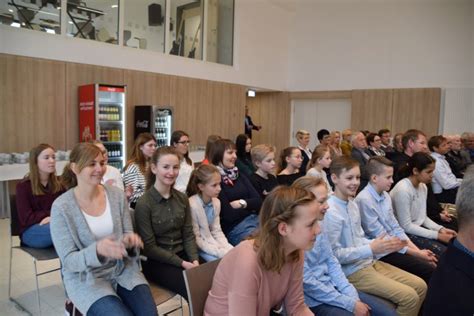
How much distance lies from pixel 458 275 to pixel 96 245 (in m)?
1.65

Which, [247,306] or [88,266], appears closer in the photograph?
[247,306]

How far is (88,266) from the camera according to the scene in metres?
2.12

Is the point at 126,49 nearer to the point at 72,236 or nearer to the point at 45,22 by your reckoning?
the point at 45,22

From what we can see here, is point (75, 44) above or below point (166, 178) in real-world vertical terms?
above

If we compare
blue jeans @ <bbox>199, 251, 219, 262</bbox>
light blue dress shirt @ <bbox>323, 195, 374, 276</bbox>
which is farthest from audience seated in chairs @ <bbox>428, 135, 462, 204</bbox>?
blue jeans @ <bbox>199, 251, 219, 262</bbox>

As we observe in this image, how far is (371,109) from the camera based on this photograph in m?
11.5

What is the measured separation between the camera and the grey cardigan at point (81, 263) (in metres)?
2.12

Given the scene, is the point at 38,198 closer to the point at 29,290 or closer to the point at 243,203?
the point at 29,290

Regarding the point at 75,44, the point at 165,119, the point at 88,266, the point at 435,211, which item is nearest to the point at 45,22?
the point at 75,44

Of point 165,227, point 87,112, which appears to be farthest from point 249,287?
point 87,112

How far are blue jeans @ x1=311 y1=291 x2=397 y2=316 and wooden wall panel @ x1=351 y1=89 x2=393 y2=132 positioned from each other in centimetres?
963

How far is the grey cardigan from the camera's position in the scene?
2.12 m

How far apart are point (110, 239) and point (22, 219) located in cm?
148

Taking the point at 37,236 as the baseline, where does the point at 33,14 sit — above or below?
above
